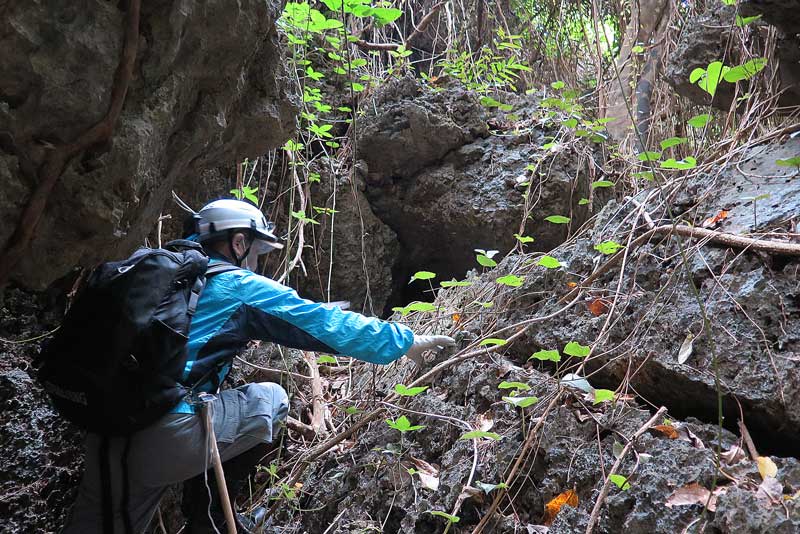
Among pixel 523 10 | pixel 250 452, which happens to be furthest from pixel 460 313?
pixel 523 10

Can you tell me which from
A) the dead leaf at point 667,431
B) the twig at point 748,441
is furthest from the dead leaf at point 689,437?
the twig at point 748,441

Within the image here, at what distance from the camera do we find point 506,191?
205 inches

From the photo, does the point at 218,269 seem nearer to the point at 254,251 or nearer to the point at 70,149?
the point at 254,251

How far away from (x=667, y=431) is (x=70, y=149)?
2194 mm

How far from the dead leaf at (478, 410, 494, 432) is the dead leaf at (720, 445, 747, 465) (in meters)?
0.93

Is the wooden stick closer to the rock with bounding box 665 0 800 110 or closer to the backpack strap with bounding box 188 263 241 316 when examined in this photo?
the backpack strap with bounding box 188 263 241 316

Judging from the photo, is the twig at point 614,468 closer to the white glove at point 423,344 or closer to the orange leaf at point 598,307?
the orange leaf at point 598,307

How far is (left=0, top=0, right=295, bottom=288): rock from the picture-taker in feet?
5.96

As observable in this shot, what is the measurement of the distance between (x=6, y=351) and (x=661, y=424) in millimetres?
2810

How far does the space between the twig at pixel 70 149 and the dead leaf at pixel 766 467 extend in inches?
89.2

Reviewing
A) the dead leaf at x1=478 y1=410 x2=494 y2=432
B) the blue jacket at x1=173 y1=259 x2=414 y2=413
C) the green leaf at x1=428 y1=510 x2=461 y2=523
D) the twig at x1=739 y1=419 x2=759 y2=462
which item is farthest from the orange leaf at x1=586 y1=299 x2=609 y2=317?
the green leaf at x1=428 y1=510 x2=461 y2=523

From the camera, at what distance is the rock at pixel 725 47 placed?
2814 mm

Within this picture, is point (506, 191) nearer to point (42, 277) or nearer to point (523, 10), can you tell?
point (523, 10)

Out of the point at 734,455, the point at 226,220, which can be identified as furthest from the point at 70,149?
the point at 734,455
